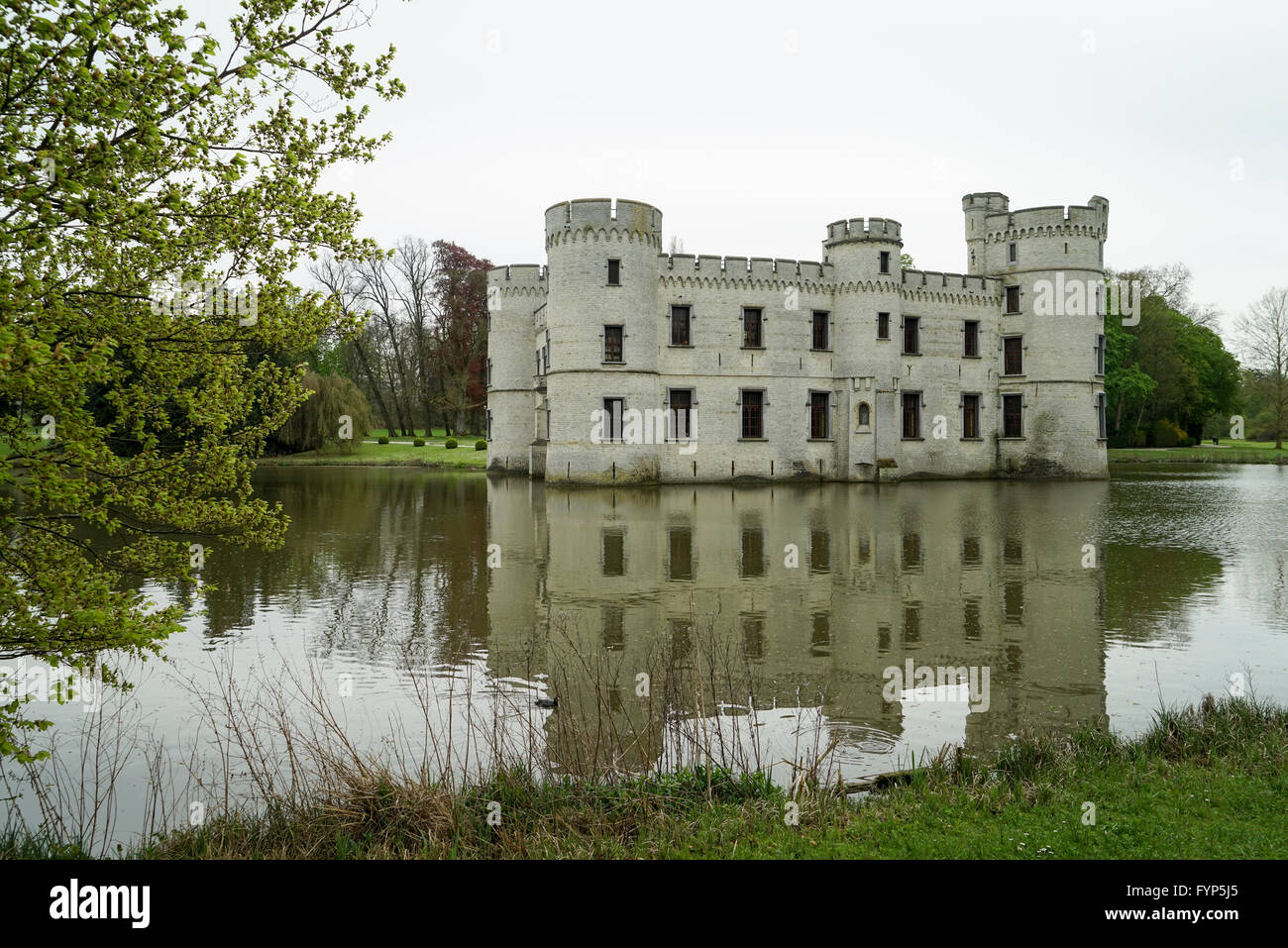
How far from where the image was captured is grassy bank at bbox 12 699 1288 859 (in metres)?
4.13

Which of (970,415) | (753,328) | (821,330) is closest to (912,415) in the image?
(970,415)

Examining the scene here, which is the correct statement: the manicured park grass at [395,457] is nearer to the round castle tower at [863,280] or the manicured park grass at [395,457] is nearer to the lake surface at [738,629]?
the round castle tower at [863,280]

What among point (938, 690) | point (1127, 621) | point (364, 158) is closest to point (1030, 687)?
point (938, 690)

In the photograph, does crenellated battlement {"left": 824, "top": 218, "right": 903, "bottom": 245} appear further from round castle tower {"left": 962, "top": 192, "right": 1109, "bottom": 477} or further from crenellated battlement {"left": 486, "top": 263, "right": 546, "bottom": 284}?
crenellated battlement {"left": 486, "top": 263, "right": 546, "bottom": 284}

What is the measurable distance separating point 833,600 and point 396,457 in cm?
3594

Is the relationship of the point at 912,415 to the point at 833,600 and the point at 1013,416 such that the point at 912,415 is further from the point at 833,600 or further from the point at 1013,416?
the point at 833,600

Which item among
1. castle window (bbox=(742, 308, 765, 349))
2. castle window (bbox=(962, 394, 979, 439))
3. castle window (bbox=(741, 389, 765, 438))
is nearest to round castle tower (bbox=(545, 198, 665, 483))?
castle window (bbox=(742, 308, 765, 349))

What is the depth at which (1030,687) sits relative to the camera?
22.9 feet

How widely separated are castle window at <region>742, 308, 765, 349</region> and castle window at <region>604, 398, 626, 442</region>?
18.1ft

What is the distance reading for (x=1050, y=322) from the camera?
113 ft

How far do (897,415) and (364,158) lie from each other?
29.3 metres

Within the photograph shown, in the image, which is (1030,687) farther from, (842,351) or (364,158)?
(842,351)

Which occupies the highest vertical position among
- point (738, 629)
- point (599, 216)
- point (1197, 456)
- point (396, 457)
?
point (599, 216)
